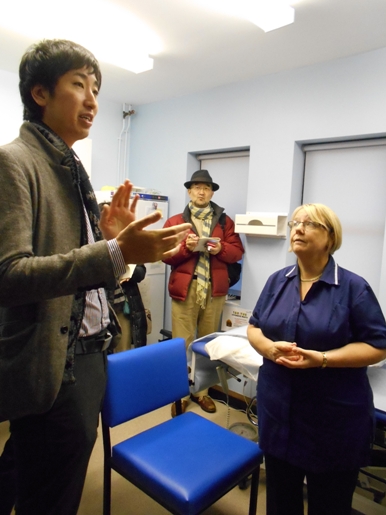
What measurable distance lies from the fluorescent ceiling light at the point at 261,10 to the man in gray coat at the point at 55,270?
1.42 metres

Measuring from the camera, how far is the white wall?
257 cm

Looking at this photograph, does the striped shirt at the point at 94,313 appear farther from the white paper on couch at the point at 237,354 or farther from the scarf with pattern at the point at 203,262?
the scarf with pattern at the point at 203,262

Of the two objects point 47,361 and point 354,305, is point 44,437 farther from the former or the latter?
point 354,305

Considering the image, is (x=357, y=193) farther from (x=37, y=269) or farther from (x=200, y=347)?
(x=37, y=269)

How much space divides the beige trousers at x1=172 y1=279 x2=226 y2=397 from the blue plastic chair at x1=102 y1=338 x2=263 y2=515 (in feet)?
3.90

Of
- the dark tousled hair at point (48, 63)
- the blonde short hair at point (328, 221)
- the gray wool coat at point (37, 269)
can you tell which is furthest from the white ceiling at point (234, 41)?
the gray wool coat at point (37, 269)

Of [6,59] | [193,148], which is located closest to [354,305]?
[193,148]

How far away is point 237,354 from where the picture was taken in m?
2.01

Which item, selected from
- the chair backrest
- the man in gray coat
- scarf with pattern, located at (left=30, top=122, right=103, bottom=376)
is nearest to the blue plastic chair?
the chair backrest

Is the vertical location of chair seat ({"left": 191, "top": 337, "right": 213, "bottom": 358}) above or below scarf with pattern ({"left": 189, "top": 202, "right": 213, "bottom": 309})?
below

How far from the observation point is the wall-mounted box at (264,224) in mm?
2879

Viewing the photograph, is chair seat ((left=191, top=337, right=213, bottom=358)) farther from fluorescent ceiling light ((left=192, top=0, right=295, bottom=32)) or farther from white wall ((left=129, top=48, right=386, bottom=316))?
fluorescent ceiling light ((left=192, top=0, right=295, bottom=32))

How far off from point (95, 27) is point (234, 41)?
0.91 metres

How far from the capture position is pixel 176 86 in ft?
11.2
